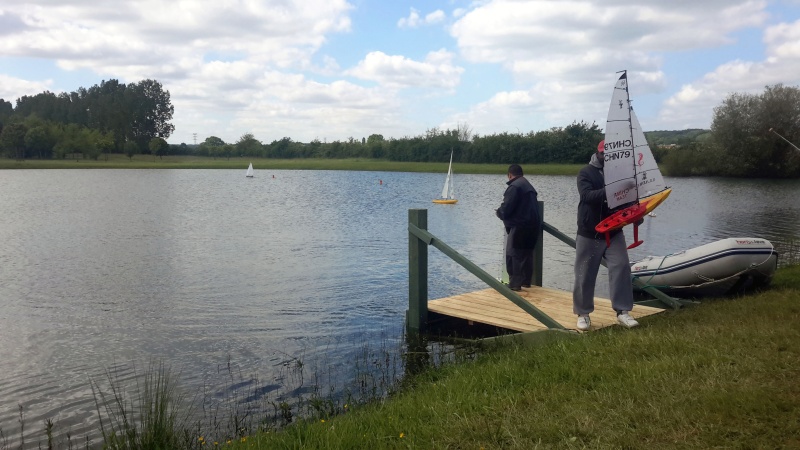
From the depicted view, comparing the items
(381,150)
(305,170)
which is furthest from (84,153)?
(381,150)

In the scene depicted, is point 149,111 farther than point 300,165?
Yes

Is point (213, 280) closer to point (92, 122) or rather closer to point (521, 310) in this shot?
point (521, 310)

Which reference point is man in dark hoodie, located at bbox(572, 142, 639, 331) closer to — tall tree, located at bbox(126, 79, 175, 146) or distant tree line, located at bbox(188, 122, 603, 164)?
distant tree line, located at bbox(188, 122, 603, 164)

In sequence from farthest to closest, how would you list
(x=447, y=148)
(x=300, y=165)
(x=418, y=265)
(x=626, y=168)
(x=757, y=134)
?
(x=300, y=165), (x=447, y=148), (x=757, y=134), (x=418, y=265), (x=626, y=168)

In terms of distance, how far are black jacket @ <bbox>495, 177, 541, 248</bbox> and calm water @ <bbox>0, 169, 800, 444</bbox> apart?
2583mm

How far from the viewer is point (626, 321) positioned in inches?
309

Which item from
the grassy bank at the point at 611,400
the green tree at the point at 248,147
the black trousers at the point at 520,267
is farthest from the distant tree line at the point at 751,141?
the green tree at the point at 248,147

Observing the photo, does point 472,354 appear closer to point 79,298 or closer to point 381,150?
point 79,298

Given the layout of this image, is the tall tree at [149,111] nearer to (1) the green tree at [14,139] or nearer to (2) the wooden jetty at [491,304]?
(1) the green tree at [14,139]

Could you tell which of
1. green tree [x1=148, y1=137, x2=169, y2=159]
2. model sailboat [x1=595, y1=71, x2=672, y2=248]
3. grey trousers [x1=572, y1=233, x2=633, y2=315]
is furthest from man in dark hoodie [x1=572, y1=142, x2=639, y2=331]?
green tree [x1=148, y1=137, x2=169, y2=159]

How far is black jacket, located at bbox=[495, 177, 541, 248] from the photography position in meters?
10.2

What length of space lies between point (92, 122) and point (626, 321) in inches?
6139

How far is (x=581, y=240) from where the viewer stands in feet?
25.9

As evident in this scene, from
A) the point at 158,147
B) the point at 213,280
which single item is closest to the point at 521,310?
the point at 213,280
